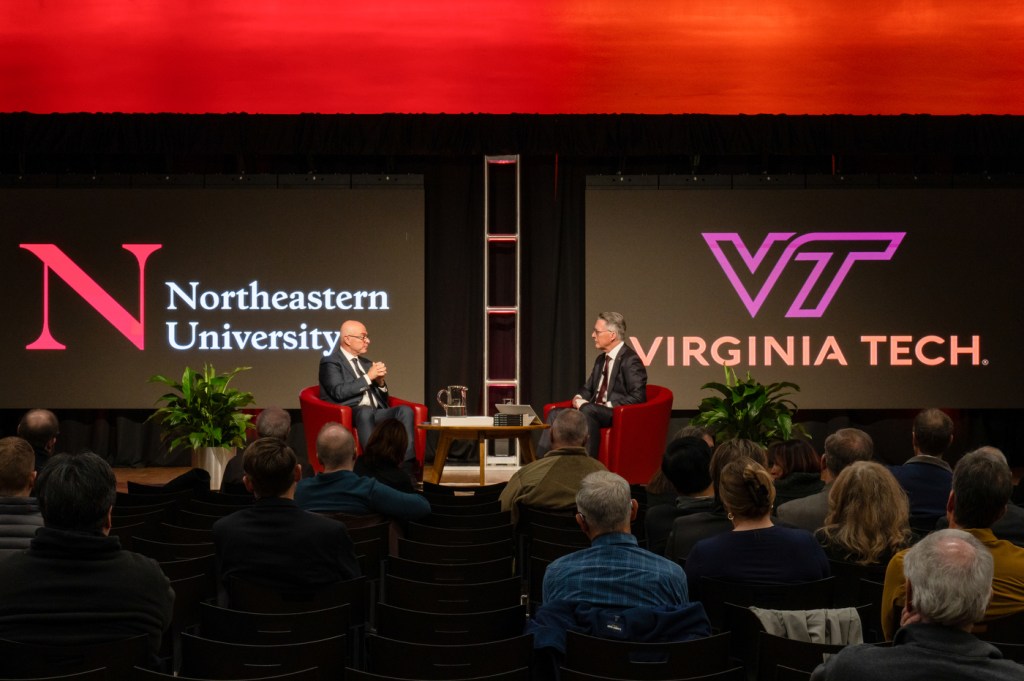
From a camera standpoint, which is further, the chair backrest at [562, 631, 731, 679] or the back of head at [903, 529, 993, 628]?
the chair backrest at [562, 631, 731, 679]

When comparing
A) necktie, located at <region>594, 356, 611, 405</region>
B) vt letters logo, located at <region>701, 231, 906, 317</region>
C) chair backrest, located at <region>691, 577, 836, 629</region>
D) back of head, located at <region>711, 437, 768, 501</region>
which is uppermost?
vt letters logo, located at <region>701, 231, 906, 317</region>

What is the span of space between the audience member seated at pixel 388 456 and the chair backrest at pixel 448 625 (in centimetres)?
198

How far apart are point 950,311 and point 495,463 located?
416 centimetres

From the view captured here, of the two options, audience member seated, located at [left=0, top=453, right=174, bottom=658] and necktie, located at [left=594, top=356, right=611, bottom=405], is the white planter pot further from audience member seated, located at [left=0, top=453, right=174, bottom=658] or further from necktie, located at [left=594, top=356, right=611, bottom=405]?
audience member seated, located at [left=0, top=453, right=174, bottom=658]

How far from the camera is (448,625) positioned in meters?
3.05

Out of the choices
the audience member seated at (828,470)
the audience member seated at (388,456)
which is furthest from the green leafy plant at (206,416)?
the audience member seated at (828,470)

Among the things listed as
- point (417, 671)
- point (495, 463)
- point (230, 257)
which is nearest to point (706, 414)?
point (495, 463)

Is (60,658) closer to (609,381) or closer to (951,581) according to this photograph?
(951,581)

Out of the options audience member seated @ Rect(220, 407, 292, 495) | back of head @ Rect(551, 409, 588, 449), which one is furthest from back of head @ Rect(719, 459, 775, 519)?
audience member seated @ Rect(220, 407, 292, 495)

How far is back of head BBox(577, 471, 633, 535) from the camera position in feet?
10.5

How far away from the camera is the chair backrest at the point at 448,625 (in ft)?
10.00

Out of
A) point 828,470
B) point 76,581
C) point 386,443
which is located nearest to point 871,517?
point 828,470

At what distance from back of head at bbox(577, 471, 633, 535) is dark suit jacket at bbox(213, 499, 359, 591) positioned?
864 mm

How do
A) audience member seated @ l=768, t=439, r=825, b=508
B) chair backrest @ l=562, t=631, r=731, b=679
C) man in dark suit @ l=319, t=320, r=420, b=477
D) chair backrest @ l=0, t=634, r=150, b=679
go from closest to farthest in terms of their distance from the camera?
1. chair backrest @ l=0, t=634, r=150, b=679
2. chair backrest @ l=562, t=631, r=731, b=679
3. audience member seated @ l=768, t=439, r=825, b=508
4. man in dark suit @ l=319, t=320, r=420, b=477
